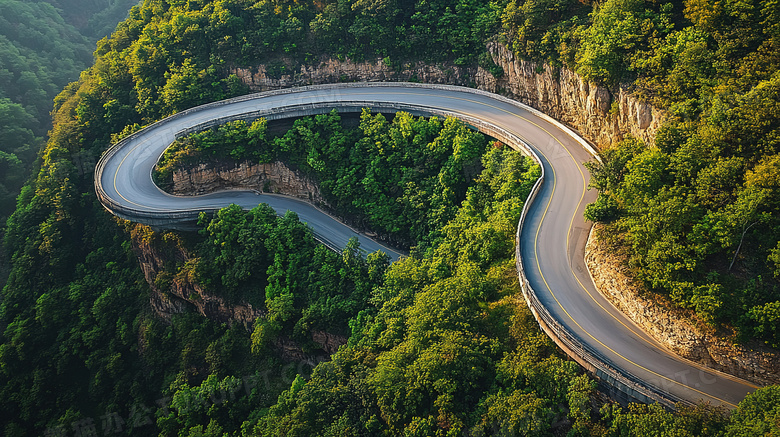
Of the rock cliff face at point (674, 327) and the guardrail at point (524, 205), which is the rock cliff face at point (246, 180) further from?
the rock cliff face at point (674, 327)

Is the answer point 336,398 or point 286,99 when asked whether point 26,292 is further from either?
point 336,398

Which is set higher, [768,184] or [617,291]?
[768,184]

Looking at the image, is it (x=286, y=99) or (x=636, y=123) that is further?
(x=286, y=99)

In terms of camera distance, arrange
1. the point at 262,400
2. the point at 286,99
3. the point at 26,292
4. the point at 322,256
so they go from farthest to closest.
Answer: the point at 286,99 → the point at 26,292 → the point at 322,256 → the point at 262,400

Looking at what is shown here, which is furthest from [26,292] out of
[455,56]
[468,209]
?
[455,56]

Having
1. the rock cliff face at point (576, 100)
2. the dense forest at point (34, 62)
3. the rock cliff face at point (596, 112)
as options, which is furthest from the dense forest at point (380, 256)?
the dense forest at point (34, 62)

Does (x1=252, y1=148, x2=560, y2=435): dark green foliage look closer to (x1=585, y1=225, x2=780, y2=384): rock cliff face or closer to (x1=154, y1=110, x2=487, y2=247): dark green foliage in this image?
(x1=585, y1=225, x2=780, y2=384): rock cliff face

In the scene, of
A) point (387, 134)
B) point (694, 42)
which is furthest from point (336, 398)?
point (694, 42)

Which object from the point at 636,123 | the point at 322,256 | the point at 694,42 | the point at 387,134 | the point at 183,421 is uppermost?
the point at 694,42

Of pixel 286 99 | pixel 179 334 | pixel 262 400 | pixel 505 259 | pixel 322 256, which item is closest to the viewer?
pixel 505 259
